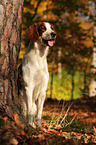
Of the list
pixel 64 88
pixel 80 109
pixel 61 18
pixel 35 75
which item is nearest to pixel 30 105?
pixel 35 75

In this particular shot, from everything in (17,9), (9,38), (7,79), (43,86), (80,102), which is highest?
(17,9)

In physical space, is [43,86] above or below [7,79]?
below

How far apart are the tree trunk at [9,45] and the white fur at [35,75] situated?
27 cm

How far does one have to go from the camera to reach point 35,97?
10.8 ft

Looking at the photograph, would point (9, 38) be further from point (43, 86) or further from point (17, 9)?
point (43, 86)

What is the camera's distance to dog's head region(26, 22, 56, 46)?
3.18 m

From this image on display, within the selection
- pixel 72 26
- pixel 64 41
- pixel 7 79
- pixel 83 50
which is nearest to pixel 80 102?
pixel 83 50

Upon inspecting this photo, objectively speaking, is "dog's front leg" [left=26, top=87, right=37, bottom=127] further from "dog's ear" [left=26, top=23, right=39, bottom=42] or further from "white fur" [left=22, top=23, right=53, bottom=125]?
"dog's ear" [left=26, top=23, right=39, bottom=42]

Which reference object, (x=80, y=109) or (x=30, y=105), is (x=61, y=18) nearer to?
(x=80, y=109)

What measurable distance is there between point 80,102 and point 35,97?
3.49 m

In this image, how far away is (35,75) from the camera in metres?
3.10

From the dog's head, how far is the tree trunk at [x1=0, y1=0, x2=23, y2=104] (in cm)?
30

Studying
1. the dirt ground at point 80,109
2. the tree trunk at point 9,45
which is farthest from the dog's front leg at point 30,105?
the dirt ground at point 80,109

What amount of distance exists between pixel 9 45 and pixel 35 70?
0.64m
